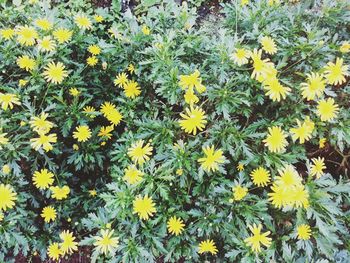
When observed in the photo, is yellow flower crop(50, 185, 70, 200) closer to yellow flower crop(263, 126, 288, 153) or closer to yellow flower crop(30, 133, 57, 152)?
yellow flower crop(30, 133, 57, 152)

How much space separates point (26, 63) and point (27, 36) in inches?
6.6

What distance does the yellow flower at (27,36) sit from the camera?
87.6 inches

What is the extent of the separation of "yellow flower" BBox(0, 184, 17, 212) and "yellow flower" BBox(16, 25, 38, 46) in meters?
0.88

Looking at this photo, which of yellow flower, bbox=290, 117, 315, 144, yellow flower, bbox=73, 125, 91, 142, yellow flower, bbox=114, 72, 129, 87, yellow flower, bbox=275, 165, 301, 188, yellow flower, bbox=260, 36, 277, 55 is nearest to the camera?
yellow flower, bbox=275, 165, 301, 188

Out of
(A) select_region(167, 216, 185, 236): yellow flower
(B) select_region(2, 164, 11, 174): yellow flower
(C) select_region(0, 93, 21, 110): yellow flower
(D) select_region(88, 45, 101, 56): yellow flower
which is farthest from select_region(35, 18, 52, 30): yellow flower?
(A) select_region(167, 216, 185, 236): yellow flower

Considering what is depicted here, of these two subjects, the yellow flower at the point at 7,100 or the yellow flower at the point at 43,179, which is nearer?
the yellow flower at the point at 7,100

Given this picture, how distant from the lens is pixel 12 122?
7.43 ft

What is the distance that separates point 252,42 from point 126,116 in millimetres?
973

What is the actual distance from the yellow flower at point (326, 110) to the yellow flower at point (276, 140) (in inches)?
9.5

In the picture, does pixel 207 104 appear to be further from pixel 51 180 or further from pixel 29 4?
pixel 29 4

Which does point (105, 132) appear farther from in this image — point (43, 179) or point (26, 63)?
point (26, 63)

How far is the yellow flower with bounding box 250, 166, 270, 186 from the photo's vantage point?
82.6 inches

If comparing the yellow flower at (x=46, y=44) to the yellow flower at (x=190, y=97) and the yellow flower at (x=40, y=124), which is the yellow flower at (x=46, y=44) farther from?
the yellow flower at (x=190, y=97)

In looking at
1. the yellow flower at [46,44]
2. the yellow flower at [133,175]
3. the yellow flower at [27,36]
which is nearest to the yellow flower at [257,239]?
the yellow flower at [133,175]
